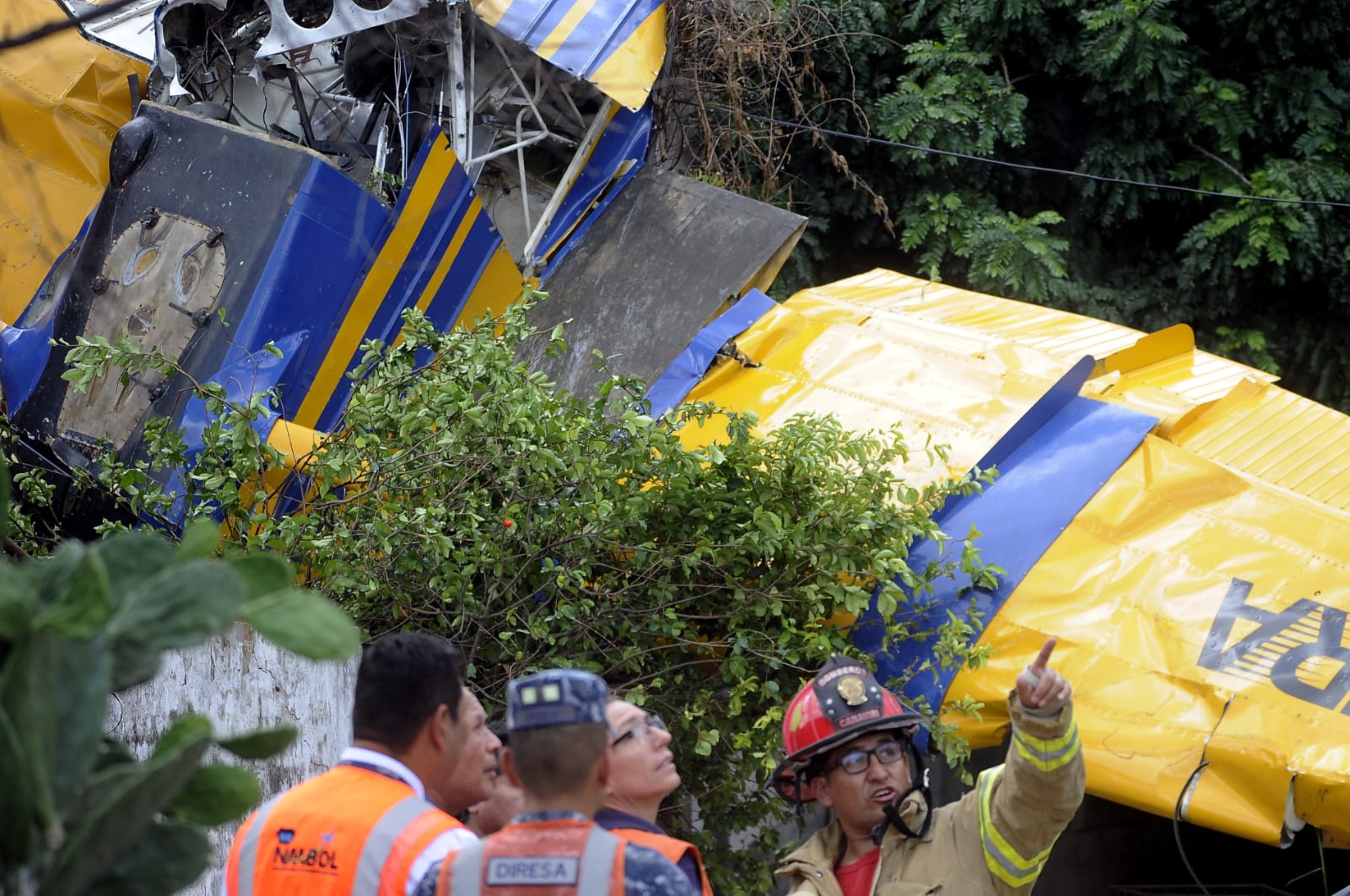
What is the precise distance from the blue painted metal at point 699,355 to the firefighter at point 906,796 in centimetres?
267

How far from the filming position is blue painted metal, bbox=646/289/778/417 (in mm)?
6070

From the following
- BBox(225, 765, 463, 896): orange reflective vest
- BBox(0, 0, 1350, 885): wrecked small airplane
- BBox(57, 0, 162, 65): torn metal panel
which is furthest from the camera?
BBox(57, 0, 162, 65): torn metal panel

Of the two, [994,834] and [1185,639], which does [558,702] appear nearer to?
[994,834]

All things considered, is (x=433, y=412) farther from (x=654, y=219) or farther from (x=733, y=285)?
(x=654, y=219)

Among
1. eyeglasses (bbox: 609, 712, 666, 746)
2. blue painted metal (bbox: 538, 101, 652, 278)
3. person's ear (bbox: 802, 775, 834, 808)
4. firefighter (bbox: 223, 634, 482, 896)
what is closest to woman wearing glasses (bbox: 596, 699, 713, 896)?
eyeglasses (bbox: 609, 712, 666, 746)

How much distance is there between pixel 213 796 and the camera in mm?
1282

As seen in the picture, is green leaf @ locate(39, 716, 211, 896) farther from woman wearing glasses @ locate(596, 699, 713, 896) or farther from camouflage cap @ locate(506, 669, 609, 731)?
woman wearing glasses @ locate(596, 699, 713, 896)

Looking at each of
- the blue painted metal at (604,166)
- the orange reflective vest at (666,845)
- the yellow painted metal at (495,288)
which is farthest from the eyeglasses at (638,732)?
the blue painted metal at (604,166)

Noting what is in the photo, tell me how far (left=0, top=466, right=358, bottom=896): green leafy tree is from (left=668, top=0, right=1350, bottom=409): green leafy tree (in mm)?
7007

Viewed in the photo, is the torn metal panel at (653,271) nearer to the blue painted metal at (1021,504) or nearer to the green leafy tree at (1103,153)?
the green leafy tree at (1103,153)

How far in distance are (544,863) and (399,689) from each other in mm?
594

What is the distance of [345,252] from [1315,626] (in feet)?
13.2

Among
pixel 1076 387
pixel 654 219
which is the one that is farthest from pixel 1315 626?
pixel 654 219

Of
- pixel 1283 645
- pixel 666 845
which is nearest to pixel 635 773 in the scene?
pixel 666 845
